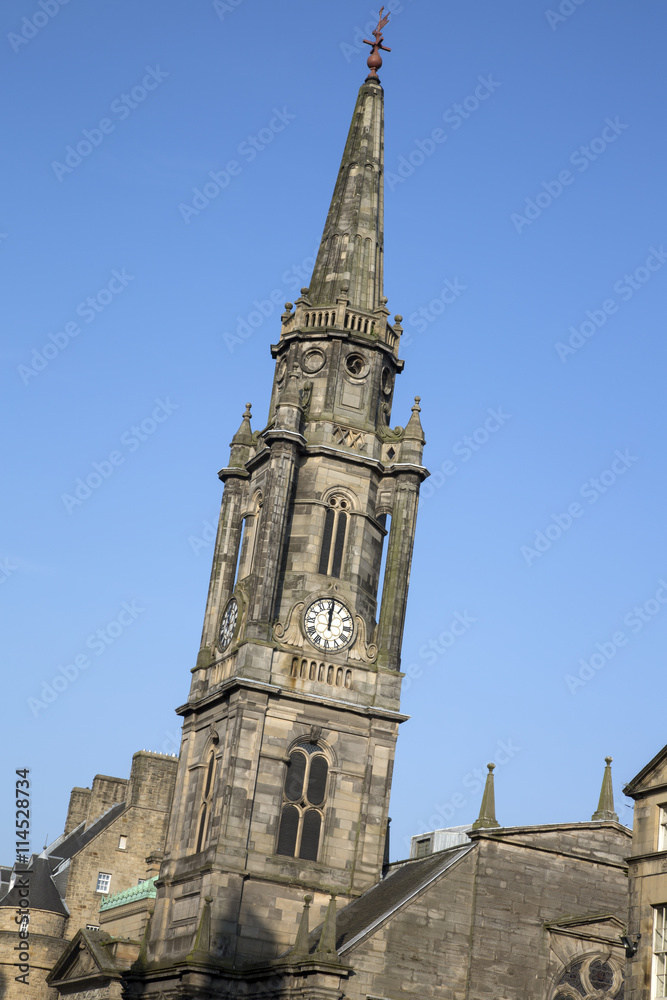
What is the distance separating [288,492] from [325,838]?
511 inches

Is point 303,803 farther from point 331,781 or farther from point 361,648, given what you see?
point 361,648

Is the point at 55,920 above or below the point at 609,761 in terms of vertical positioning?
below

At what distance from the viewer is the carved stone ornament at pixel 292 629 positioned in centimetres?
5644

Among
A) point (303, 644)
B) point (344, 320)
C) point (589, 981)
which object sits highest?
point (344, 320)

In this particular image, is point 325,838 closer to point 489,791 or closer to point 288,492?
point 489,791

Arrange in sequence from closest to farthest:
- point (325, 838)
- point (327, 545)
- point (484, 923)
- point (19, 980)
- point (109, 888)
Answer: point (484, 923), point (325, 838), point (327, 545), point (19, 980), point (109, 888)

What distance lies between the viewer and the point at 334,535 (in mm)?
58875

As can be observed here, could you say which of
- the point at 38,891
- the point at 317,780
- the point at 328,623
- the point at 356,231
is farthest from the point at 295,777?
the point at 38,891

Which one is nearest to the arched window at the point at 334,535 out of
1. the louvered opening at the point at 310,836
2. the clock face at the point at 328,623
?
the clock face at the point at 328,623

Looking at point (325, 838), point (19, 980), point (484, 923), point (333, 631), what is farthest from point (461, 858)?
point (19, 980)

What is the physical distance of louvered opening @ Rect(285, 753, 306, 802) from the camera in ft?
180

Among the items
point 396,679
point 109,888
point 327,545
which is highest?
point 327,545

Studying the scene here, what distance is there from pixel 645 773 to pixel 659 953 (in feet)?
14.8

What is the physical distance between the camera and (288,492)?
58.0 metres
